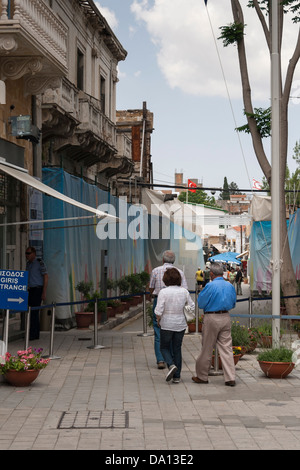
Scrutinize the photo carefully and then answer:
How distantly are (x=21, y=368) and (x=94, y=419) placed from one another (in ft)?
7.28

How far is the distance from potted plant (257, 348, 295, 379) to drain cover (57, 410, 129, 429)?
3.12 metres

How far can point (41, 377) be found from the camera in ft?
35.4

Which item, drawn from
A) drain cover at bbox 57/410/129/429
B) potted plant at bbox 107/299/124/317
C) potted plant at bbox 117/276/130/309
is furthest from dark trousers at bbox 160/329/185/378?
potted plant at bbox 117/276/130/309

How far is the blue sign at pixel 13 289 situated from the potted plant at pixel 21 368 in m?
1.00

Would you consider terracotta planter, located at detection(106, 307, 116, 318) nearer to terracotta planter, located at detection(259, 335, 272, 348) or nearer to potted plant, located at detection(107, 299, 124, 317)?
potted plant, located at detection(107, 299, 124, 317)

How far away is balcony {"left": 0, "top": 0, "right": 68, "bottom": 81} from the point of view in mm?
12930

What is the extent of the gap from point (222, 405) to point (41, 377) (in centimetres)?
315

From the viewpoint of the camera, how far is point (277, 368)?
10695 mm

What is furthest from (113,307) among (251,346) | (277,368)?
(277,368)

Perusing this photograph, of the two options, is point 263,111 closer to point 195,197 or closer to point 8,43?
point 8,43

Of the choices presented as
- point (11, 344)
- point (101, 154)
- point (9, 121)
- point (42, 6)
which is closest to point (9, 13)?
point (42, 6)

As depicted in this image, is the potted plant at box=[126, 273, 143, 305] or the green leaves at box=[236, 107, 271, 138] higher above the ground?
the green leaves at box=[236, 107, 271, 138]

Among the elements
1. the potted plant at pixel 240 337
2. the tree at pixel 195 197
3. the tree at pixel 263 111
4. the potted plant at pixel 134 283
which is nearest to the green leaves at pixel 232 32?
the tree at pixel 263 111

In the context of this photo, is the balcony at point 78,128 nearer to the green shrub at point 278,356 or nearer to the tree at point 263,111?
the tree at point 263,111
